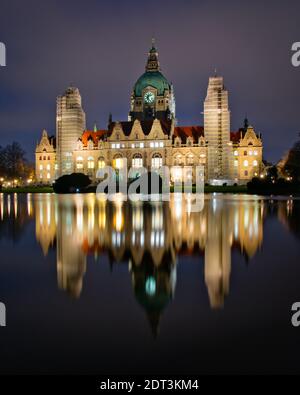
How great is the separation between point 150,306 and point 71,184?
60.9m

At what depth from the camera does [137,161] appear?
9925cm

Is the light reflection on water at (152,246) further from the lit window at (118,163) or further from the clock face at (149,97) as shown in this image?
the clock face at (149,97)

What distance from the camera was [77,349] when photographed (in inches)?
187

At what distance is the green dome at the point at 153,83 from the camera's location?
4323 inches

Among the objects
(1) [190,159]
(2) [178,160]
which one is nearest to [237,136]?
(1) [190,159]

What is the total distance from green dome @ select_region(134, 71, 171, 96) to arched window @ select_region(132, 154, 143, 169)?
67.5ft

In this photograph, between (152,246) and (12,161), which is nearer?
(152,246)

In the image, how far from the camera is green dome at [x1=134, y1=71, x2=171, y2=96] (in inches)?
4323

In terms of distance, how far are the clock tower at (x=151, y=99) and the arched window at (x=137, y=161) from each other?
14.1m

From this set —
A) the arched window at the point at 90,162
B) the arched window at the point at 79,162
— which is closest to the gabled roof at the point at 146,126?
the arched window at the point at 90,162

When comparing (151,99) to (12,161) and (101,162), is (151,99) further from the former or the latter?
(12,161)

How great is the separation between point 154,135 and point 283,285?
92.8m

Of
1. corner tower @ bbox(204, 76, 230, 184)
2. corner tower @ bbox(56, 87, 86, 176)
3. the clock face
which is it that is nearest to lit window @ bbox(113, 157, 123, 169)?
corner tower @ bbox(56, 87, 86, 176)
